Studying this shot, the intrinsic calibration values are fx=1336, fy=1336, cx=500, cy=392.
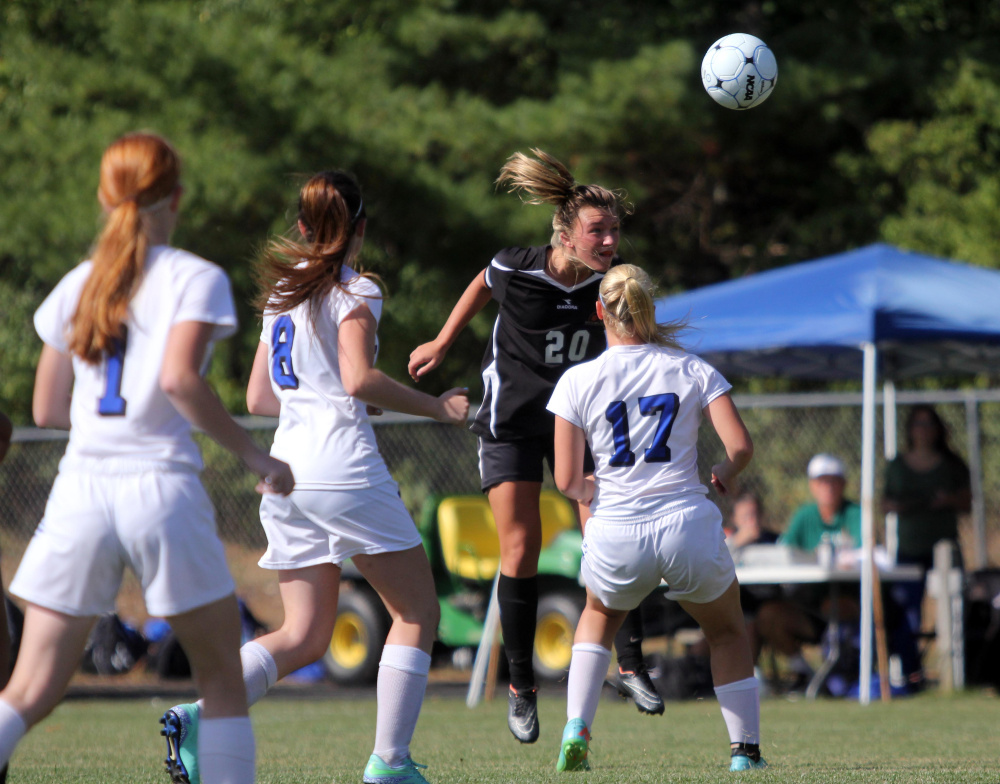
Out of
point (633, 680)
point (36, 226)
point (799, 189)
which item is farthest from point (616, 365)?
point (799, 189)

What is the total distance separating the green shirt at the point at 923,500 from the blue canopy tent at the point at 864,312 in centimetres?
82

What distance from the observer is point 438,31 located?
15.8 metres

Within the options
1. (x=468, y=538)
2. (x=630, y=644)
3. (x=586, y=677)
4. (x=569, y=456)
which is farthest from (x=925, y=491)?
(x=569, y=456)

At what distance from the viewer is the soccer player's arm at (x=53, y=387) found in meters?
3.08

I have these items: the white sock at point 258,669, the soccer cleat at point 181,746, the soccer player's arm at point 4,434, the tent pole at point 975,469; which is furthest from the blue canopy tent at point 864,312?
the soccer player's arm at point 4,434

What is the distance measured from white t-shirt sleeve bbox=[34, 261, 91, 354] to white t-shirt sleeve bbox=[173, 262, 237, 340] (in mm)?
289

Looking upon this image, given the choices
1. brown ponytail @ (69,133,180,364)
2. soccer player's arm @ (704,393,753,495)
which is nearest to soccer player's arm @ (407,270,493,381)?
soccer player's arm @ (704,393,753,495)

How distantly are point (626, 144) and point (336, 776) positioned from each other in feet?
38.6

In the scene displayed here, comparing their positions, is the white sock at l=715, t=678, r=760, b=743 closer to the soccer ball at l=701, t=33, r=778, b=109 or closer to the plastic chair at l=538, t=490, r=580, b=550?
the soccer ball at l=701, t=33, r=778, b=109

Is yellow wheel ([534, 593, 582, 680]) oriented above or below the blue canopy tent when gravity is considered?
below

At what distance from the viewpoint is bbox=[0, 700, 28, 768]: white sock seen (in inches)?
116

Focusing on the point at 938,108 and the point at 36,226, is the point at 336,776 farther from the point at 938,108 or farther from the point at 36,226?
the point at 938,108

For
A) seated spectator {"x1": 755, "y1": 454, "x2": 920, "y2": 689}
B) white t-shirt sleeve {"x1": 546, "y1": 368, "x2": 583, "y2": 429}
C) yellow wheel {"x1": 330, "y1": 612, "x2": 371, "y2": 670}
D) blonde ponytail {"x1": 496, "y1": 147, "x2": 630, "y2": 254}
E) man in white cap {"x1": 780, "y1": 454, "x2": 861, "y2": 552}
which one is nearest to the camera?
white t-shirt sleeve {"x1": 546, "y1": 368, "x2": 583, "y2": 429}

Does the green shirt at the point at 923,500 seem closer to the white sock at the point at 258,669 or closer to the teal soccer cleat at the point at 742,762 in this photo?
the teal soccer cleat at the point at 742,762
